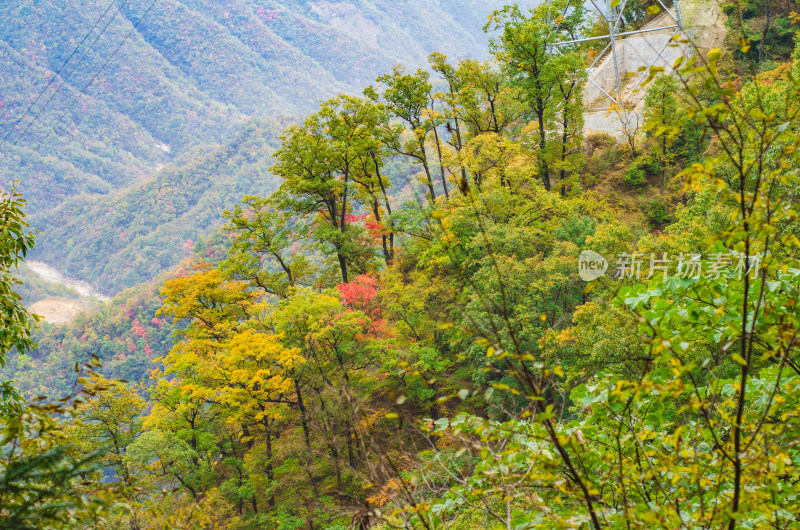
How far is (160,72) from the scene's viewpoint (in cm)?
14075

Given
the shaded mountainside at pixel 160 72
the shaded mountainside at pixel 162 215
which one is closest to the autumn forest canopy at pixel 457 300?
the shaded mountainside at pixel 162 215

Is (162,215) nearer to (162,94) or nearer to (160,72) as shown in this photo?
(162,94)

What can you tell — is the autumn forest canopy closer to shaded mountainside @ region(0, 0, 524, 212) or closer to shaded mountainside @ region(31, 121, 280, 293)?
shaded mountainside @ region(31, 121, 280, 293)

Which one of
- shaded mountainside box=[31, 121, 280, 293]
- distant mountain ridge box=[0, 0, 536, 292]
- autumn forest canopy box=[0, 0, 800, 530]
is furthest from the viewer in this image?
distant mountain ridge box=[0, 0, 536, 292]

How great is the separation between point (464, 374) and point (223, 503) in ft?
27.1

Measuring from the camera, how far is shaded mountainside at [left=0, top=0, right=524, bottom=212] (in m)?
122

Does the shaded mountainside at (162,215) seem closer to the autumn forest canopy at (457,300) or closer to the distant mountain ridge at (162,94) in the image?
the distant mountain ridge at (162,94)

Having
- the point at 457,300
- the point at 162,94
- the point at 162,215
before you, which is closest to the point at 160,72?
the point at 162,94

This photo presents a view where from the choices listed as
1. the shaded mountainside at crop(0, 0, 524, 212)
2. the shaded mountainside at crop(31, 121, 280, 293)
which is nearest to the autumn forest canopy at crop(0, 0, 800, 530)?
the shaded mountainside at crop(31, 121, 280, 293)

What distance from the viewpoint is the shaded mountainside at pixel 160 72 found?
122 metres

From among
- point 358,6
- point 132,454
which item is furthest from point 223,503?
point 358,6

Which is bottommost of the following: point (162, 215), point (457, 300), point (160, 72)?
point (162, 215)

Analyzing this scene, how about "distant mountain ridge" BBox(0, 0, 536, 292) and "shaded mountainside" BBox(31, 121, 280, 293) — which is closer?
"shaded mountainside" BBox(31, 121, 280, 293)

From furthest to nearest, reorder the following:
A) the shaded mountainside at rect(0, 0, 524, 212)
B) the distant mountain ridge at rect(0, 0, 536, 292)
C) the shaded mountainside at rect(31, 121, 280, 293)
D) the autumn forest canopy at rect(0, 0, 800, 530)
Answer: the shaded mountainside at rect(0, 0, 524, 212) < the distant mountain ridge at rect(0, 0, 536, 292) < the shaded mountainside at rect(31, 121, 280, 293) < the autumn forest canopy at rect(0, 0, 800, 530)
